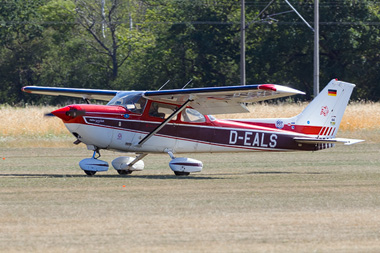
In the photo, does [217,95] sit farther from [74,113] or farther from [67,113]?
[67,113]

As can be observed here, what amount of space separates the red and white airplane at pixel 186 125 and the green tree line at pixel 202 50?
102ft

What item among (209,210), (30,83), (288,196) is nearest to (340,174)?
(288,196)

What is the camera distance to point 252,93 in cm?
1452

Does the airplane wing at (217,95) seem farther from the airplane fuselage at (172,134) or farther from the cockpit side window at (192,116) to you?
the airplane fuselage at (172,134)

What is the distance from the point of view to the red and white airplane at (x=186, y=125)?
1455 cm

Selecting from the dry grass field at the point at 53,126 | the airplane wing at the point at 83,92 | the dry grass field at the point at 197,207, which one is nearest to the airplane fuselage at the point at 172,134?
the dry grass field at the point at 197,207

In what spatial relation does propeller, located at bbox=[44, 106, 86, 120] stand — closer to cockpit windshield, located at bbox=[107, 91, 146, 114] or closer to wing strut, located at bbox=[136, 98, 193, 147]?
cockpit windshield, located at bbox=[107, 91, 146, 114]

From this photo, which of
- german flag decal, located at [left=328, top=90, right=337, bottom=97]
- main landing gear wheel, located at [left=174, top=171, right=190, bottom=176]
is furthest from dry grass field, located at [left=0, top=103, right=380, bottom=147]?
german flag decal, located at [left=328, top=90, right=337, bottom=97]

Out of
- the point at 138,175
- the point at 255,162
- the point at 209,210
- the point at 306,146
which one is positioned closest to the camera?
the point at 209,210

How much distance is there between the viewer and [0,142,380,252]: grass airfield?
7.89 meters

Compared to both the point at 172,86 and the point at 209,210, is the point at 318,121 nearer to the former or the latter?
the point at 209,210

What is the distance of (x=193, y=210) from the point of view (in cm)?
1016

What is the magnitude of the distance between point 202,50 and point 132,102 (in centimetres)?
3391

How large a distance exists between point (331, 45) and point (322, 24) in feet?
5.26
